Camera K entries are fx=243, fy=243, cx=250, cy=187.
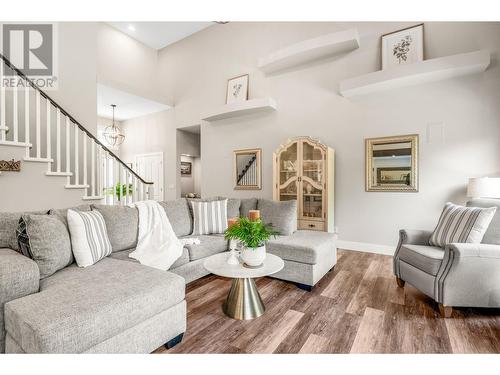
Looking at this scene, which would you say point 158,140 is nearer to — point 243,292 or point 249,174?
point 249,174

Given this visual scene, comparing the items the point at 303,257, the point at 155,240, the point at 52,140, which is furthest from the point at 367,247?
the point at 52,140

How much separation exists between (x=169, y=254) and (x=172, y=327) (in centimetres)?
81

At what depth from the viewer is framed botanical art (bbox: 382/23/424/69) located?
11.1ft

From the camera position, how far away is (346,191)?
3.93 metres

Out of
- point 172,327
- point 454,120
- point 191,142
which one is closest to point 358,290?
point 172,327

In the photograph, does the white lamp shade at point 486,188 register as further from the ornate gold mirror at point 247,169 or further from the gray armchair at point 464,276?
the ornate gold mirror at point 247,169

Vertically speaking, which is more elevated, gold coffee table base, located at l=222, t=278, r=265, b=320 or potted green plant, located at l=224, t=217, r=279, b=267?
potted green plant, located at l=224, t=217, r=279, b=267

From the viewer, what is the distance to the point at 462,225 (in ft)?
6.94

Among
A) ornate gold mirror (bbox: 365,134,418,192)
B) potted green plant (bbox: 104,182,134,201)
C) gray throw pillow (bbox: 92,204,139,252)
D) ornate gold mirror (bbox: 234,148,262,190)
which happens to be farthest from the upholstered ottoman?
potted green plant (bbox: 104,182,134,201)

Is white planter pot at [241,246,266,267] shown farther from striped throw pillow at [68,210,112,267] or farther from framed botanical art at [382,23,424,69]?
framed botanical art at [382,23,424,69]

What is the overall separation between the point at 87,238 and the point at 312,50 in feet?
12.7

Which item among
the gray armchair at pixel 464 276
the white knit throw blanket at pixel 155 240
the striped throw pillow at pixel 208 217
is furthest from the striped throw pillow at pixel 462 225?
the white knit throw blanket at pixel 155 240

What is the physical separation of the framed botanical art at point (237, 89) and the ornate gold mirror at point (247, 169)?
1.07 meters

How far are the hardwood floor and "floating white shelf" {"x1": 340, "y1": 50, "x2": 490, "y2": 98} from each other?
8.57 feet
